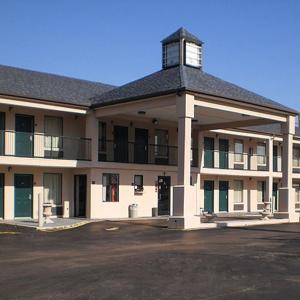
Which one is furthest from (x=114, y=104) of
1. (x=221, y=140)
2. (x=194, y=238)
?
(x=221, y=140)

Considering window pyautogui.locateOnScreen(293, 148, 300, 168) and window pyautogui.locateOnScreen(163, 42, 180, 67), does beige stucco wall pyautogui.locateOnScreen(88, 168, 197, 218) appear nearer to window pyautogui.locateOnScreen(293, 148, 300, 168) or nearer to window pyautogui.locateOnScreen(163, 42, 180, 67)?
window pyautogui.locateOnScreen(163, 42, 180, 67)

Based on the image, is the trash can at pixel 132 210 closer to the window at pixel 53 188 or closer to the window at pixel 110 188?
the window at pixel 110 188

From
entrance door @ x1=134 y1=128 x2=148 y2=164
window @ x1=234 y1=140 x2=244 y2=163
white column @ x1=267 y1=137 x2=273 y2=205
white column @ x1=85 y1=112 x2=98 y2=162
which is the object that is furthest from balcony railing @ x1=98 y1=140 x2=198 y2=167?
white column @ x1=267 y1=137 x2=273 y2=205

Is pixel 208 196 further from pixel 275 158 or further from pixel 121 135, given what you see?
pixel 121 135

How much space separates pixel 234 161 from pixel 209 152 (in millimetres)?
3463

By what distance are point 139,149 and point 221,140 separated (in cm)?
906

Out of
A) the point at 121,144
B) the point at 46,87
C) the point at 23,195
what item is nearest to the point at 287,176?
the point at 121,144

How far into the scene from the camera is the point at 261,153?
4228cm

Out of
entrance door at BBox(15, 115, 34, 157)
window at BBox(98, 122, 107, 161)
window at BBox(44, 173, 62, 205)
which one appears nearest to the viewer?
entrance door at BBox(15, 115, 34, 157)

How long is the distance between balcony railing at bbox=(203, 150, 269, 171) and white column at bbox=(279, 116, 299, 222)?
770 centimetres

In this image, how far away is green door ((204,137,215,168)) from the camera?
3570 cm

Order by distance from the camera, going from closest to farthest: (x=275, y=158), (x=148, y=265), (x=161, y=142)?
(x=148, y=265), (x=161, y=142), (x=275, y=158)

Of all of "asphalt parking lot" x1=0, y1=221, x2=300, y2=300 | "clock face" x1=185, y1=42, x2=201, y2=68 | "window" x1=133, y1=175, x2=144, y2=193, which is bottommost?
"asphalt parking lot" x1=0, y1=221, x2=300, y2=300

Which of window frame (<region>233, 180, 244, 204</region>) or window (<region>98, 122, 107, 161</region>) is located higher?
window (<region>98, 122, 107, 161</region>)
